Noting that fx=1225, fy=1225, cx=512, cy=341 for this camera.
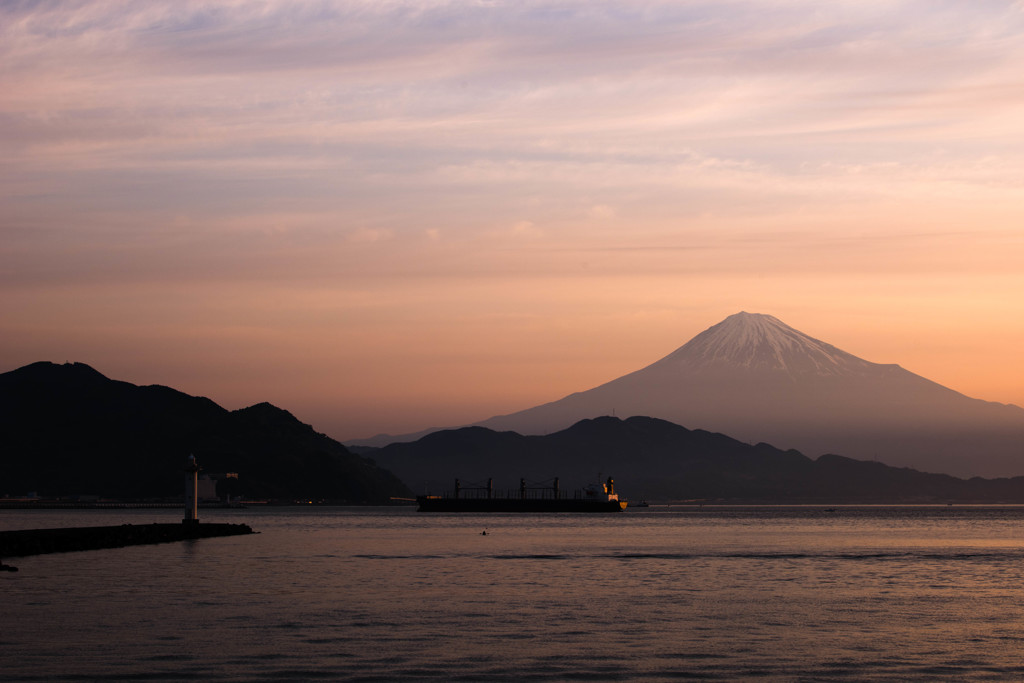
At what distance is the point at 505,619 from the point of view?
44.8 m

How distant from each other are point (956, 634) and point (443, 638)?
1721 cm

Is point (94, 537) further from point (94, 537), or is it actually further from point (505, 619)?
point (505, 619)

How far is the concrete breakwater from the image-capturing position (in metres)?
80.4

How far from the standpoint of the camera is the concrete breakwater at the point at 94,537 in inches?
3167

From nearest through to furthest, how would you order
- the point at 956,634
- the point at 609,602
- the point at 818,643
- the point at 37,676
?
the point at 37,676
the point at 818,643
the point at 956,634
the point at 609,602

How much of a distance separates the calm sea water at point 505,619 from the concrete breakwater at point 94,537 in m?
2.34

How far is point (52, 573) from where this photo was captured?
64312 millimetres

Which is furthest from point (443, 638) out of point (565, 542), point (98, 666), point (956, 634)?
point (565, 542)

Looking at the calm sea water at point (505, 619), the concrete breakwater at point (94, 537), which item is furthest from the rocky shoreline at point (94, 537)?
the calm sea water at point (505, 619)

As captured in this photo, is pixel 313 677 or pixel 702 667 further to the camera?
pixel 702 667

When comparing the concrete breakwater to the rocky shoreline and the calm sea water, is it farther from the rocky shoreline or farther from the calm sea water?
the calm sea water

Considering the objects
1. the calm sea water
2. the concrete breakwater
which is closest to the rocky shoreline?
the concrete breakwater

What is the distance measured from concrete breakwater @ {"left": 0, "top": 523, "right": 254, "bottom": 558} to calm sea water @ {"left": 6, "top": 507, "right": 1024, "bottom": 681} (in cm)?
234

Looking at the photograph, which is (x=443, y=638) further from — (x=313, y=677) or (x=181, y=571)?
(x=181, y=571)
